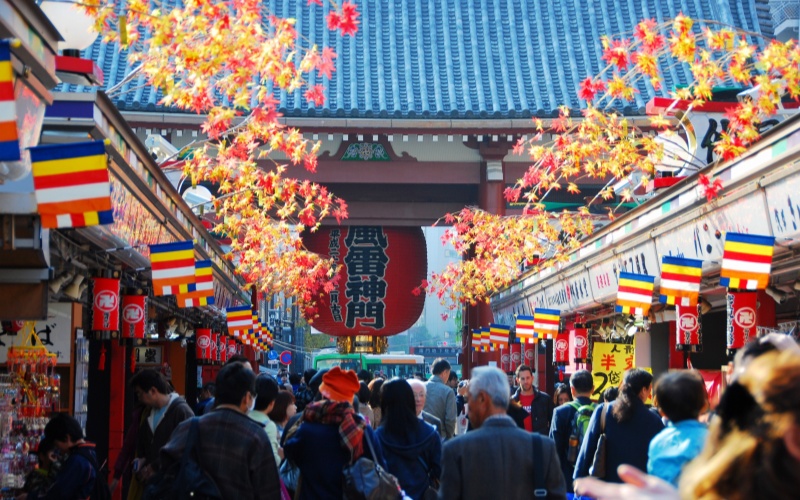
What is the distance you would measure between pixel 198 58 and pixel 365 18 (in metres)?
21.4

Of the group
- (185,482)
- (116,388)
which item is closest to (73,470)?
(185,482)

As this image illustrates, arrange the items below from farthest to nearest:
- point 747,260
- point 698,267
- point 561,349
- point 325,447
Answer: point 561,349 < point 698,267 < point 747,260 < point 325,447

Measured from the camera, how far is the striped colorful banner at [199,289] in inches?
421

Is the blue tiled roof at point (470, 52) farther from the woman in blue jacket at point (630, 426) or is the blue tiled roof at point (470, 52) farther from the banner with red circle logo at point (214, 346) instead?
the woman in blue jacket at point (630, 426)

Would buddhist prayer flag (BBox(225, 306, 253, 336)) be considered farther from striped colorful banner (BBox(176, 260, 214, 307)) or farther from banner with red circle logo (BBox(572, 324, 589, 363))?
striped colorful banner (BBox(176, 260, 214, 307))

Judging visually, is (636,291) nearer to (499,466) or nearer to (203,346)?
(499,466)

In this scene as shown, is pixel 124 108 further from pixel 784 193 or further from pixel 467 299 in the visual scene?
pixel 784 193

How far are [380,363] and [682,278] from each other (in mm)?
26883

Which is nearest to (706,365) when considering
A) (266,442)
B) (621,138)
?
→ (621,138)

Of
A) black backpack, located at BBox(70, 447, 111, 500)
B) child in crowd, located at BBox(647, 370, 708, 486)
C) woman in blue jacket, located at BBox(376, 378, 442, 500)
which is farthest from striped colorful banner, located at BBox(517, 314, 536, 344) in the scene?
child in crowd, located at BBox(647, 370, 708, 486)

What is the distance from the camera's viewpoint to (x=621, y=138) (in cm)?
1298

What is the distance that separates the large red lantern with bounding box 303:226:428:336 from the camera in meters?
29.3

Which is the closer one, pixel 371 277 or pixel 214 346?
pixel 214 346

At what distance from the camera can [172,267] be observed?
10203 mm
